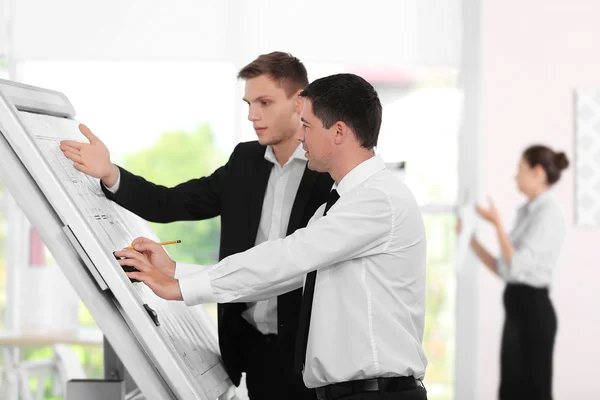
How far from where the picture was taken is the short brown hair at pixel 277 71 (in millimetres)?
1854

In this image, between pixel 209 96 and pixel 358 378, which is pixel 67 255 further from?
pixel 209 96

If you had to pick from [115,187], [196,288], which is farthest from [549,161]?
[196,288]

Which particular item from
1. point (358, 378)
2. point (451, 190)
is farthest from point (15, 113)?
point (451, 190)

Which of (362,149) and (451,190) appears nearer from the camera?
(362,149)

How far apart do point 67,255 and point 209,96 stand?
10.5 ft

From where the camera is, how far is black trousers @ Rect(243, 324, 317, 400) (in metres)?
1.82

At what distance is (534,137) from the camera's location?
14.5 ft

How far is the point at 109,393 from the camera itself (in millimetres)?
1392

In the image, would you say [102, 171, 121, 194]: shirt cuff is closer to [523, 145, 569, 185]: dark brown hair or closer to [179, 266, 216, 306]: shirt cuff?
[179, 266, 216, 306]: shirt cuff

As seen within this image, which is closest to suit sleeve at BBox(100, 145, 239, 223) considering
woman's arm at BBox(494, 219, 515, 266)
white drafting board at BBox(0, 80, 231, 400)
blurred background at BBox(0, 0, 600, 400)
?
white drafting board at BBox(0, 80, 231, 400)

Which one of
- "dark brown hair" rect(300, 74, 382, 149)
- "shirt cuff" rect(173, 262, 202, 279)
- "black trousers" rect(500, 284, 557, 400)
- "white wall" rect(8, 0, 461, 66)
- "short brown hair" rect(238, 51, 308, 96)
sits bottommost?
"black trousers" rect(500, 284, 557, 400)

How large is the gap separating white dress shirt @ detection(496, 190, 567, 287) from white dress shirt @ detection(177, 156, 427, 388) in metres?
2.89

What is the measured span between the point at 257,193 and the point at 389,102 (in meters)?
2.71

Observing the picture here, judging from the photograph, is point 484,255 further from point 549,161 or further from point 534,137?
point 534,137
